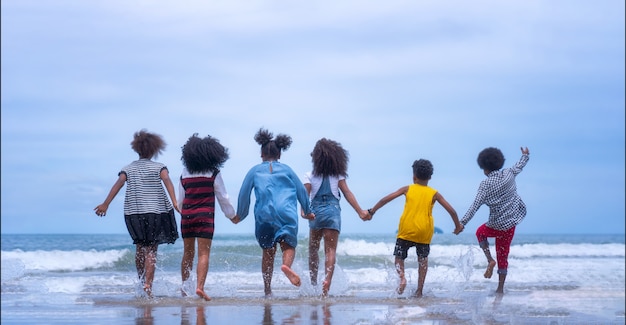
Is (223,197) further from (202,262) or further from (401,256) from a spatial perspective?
(401,256)

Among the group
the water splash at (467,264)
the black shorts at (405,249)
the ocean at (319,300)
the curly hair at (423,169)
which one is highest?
the curly hair at (423,169)

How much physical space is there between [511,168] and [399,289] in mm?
2089

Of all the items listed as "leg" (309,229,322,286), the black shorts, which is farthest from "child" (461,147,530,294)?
"leg" (309,229,322,286)

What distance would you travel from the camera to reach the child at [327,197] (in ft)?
28.6

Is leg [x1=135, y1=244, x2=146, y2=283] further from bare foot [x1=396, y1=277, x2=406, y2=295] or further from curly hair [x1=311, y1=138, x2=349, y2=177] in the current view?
bare foot [x1=396, y1=277, x2=406, y2=295]

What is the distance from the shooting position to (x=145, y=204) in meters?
8.41

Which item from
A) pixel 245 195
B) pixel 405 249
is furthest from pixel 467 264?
pixel 245 195

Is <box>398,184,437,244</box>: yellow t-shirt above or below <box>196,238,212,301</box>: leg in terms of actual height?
above

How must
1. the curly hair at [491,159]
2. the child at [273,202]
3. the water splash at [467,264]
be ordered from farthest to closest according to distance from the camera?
the water splash at [467,264], the curly hair at [491,159], the child at [273,202]

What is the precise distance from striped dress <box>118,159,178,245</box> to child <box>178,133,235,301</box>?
414 mm

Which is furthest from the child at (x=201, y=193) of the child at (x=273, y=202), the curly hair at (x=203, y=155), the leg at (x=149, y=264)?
the leg at (x=149, y=264)

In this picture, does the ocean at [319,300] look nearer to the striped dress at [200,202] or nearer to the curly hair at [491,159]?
the striped dress at [200,202]

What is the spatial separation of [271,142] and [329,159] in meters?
0.80

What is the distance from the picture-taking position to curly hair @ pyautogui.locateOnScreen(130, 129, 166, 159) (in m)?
8.54
